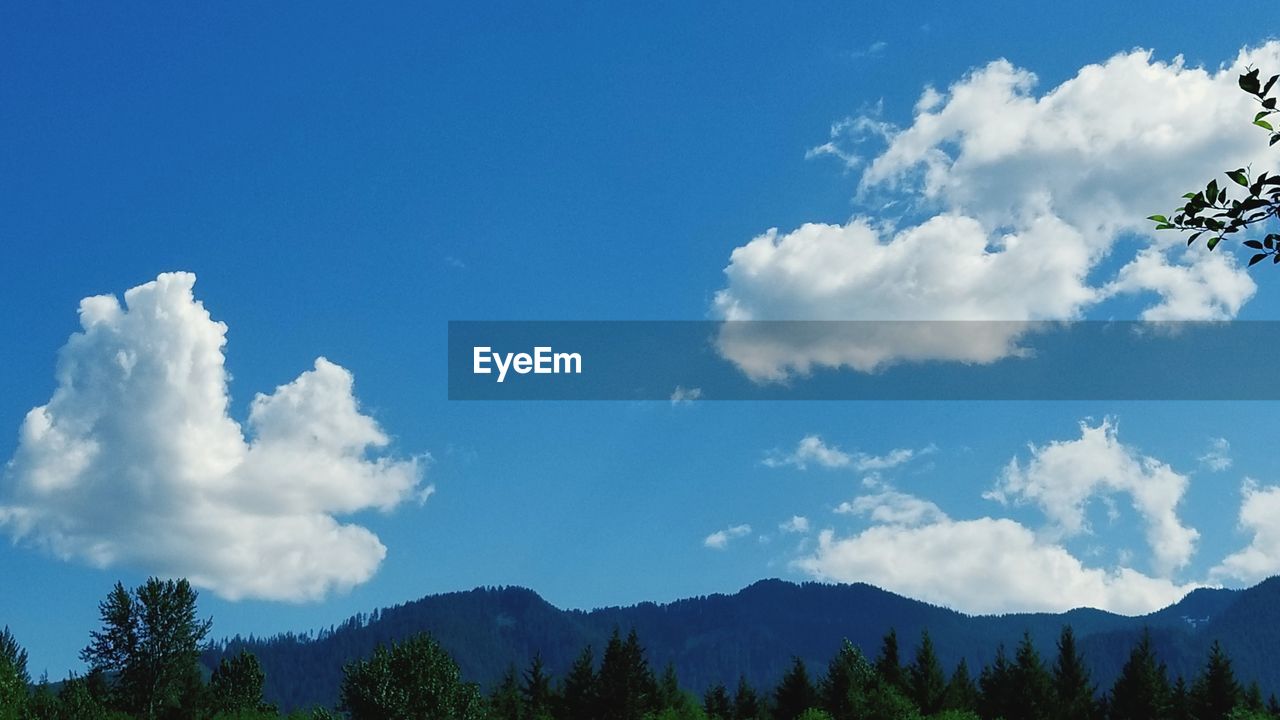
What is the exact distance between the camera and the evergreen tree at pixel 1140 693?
301 feet

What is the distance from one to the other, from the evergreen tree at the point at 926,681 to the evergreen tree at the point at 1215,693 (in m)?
18.8

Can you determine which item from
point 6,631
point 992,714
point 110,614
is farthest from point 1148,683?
point 6,631

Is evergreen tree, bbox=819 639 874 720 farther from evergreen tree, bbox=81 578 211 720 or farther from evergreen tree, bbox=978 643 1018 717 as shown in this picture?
evergreen tree, bbox=81 578 211 720

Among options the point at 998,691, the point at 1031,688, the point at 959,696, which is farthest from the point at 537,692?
the point at 1031,688

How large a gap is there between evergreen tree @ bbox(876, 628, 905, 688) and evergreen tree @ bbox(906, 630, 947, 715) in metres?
1.02

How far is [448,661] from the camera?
8588cm

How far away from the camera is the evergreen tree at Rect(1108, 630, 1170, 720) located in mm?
91875

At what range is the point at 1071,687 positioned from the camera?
95.9 metres

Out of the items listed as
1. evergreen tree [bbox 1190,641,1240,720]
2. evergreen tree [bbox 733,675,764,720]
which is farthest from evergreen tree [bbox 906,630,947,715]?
evergreen tree [bbox 1190,641,1240,720]

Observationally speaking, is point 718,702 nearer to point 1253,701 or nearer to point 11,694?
point 1253,701

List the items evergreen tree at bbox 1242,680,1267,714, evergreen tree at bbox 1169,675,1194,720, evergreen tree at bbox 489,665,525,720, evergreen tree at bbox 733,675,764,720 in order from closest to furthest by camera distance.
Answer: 1. evergreen tree at bbox 1242,680,1267,714
2. evergreen tree at bbox 1169,675,1194,720
3. evergreen tree at bbox 733,675,764,720
4. evergreen tree at bbox 489,665,525,720

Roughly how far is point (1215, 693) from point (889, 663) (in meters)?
25.7

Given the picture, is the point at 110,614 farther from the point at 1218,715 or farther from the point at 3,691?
the point at 1218,715

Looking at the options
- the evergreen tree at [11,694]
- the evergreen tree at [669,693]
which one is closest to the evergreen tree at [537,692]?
the evergreen tree at [669,693]
